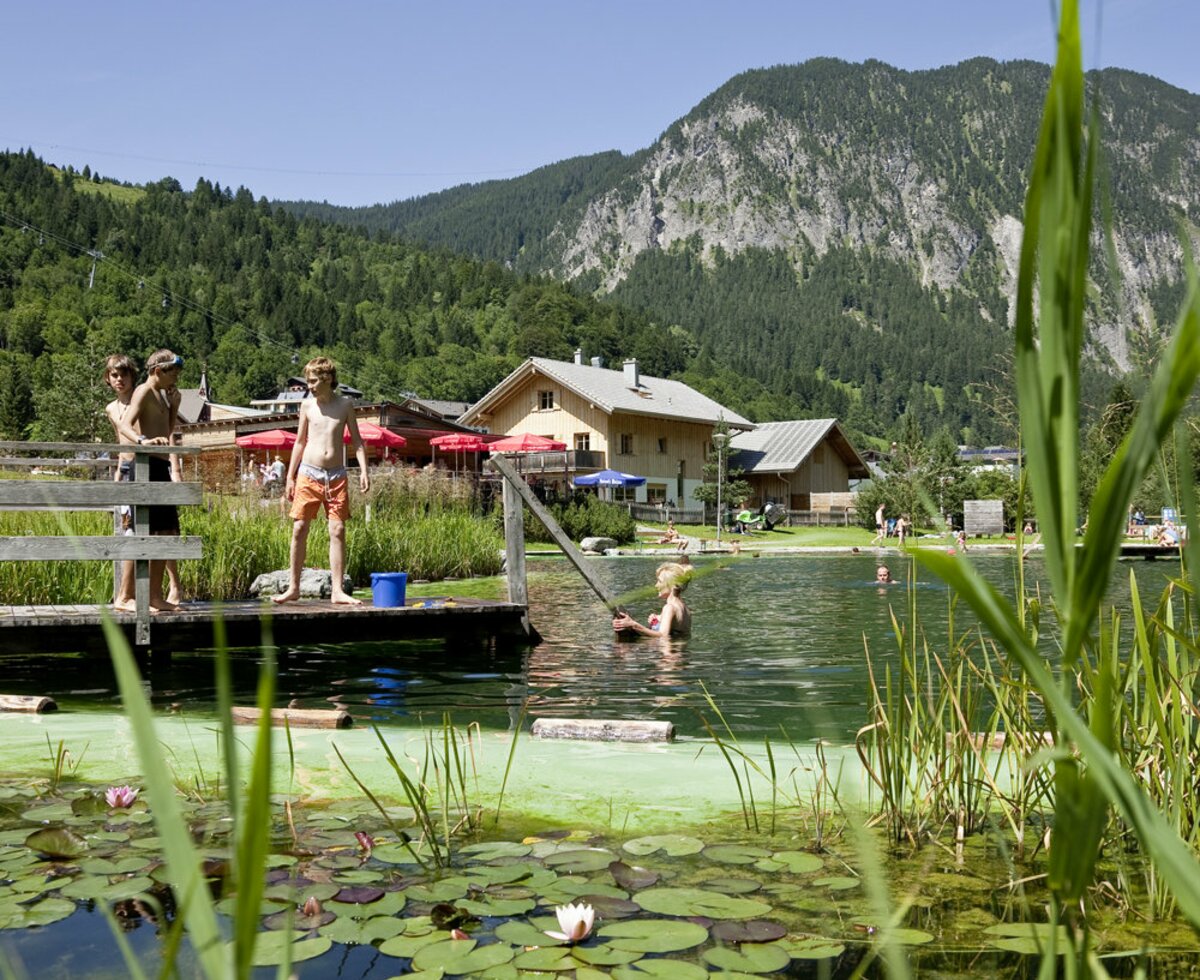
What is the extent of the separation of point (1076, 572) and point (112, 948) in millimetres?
2412

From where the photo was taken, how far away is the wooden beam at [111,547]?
6.67m

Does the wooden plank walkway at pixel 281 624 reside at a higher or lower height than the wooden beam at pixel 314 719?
higher

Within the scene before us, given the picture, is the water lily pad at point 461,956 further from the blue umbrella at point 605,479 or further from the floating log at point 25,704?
the blue umbrella at point 605,479

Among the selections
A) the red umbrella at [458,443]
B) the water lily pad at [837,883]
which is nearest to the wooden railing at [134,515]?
the water lily pad at [837,883]

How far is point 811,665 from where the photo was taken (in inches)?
363

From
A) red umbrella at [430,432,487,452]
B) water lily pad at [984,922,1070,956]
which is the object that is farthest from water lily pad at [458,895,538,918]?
red umbrella at [430,432,487,452]

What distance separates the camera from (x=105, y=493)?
→ 275 inches

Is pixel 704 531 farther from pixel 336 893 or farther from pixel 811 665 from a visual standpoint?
pixel 336 893

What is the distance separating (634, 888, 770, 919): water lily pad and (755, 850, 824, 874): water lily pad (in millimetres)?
252

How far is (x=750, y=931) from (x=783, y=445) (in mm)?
56351

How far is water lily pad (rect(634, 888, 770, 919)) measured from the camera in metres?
2.56

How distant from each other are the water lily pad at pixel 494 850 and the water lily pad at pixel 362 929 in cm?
51

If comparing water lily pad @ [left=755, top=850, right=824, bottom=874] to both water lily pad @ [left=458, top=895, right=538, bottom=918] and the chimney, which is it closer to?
water lily pad @ [left=458, top=895, right=538, bottom=918]

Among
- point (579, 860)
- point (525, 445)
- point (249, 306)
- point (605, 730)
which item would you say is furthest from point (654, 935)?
point (249, 306)
